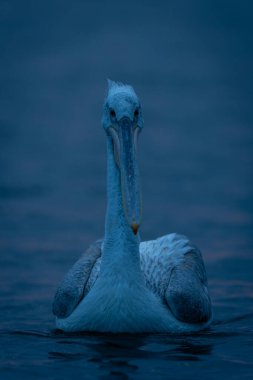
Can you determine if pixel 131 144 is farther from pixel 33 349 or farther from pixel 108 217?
pixel 33 349

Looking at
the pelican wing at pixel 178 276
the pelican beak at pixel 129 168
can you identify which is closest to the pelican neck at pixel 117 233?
the pelican beak at pixel 129 168

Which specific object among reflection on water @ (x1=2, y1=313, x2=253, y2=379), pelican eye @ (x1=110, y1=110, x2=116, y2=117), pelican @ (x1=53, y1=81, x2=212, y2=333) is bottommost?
reflection on water @ (x1=2, y1=313, x2=253, y2=379)

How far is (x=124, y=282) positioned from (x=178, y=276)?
0.87 metres

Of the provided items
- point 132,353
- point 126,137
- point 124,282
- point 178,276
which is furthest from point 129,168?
point 132,353

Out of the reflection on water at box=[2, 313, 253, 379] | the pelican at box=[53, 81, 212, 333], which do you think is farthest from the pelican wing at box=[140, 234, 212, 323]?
the reflection on water at box=[2, 313, 253, 379]

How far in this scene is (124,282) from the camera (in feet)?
27.7

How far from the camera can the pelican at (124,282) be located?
8.31m

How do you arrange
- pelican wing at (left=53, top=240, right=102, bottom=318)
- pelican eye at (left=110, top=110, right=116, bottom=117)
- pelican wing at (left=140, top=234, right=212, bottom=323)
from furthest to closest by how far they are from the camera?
pelican wing at (left=53, top=240, right=102, bottom=318) → pelican wing at (left=140, top=234, right=212, bottom=323) → pelican eye at (left=110, top=110, right=116, bottom=117)

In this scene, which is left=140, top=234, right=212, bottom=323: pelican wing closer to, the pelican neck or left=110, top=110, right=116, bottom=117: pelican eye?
the pelican neck

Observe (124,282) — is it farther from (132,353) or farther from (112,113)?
(112,113)

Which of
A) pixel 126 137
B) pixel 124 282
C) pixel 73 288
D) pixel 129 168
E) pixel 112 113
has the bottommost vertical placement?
pixel 124 282

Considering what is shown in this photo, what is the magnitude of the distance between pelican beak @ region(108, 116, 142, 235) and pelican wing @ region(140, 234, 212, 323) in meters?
1.17

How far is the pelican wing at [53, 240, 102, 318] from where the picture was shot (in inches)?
356

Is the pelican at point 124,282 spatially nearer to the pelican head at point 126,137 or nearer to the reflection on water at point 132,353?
the pelican head at point 126,137
